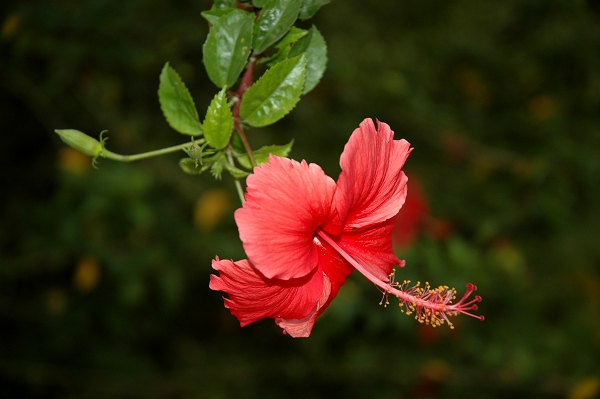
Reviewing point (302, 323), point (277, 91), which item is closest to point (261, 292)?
point (302, 323)

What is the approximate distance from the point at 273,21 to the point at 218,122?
205 mm

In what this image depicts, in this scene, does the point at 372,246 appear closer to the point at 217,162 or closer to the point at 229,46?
the point at 217,162

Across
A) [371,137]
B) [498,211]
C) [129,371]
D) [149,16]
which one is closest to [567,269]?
[498,211]

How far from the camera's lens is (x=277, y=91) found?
94cm

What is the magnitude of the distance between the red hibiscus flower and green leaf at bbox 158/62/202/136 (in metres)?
0.23

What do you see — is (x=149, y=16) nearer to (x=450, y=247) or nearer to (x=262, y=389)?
(x=450, y=247)

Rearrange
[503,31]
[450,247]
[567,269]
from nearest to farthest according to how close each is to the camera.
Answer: [450,247] < [503,31] < [567,269]

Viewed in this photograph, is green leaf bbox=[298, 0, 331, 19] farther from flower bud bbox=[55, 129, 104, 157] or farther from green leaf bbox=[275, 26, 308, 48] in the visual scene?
flower bud bbox=[55, 129, 104, 157]

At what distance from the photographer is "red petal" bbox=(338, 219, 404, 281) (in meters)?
1.04

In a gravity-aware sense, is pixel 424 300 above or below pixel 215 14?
below

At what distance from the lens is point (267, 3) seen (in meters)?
0.92

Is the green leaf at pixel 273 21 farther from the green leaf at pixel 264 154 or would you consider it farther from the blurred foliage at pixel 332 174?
the blurred foliage at pixel 332 174

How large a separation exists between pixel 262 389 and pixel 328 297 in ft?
9.52

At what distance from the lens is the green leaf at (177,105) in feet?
3.30
